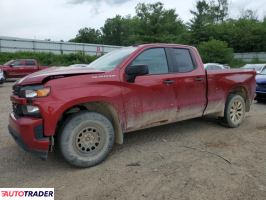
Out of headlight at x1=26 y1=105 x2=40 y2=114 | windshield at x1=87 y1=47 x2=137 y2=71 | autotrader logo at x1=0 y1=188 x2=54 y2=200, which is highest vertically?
windshield at x1=87 y1=47 x2=137 y2=71

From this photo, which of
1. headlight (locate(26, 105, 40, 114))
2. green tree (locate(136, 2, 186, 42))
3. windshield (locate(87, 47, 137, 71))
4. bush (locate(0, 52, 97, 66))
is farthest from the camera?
green tree (locate(136, 2, 186, 42))

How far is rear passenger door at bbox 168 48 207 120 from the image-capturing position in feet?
18.5

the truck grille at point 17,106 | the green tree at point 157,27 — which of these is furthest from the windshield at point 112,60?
the green tree at point 157,27

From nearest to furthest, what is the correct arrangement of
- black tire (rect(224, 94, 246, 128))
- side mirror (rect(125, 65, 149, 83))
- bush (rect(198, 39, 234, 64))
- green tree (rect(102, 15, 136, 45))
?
side mirror (rect(125, 65, 149, 83)) < black tire (rect(224, 94, 246, 128)) < bush (rect(198, 39, 234, 64)) < green tree (rect(102, 15, 136, 45))

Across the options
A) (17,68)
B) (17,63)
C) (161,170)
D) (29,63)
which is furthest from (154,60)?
(29,63)

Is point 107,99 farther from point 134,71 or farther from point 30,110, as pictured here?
point 30,110

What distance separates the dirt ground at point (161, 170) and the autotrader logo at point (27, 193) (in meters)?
0.13

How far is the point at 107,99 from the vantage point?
15.3ft

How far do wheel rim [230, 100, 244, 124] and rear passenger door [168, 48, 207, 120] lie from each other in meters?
1.02

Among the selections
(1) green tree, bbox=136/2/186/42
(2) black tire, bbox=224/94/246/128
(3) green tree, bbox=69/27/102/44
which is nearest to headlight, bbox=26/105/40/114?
(2) black tire, bbox=224/94/246/128

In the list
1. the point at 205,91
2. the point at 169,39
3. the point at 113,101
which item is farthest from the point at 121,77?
the point at 169,39

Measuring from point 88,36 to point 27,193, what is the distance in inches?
3072

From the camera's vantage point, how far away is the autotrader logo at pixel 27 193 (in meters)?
3.66

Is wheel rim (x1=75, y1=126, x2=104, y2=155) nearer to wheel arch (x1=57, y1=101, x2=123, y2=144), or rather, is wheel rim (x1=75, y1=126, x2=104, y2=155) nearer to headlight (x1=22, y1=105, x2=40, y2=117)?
wheel arch (x1=57, y1=101, x2=123, y2=144)
